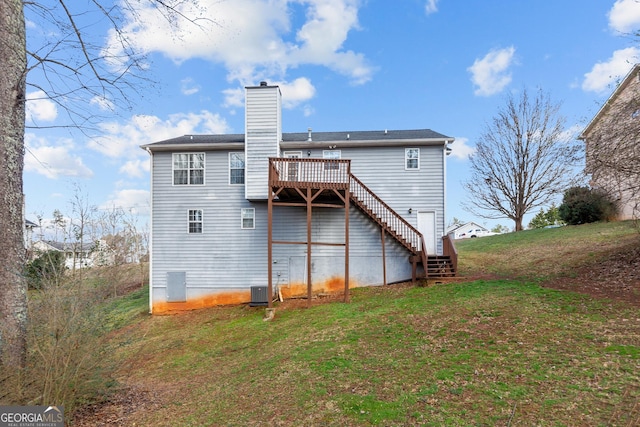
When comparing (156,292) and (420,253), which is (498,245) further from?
(156,292)

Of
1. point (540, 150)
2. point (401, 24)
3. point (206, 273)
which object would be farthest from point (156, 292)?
point (540, 150)

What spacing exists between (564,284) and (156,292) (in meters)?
14.9

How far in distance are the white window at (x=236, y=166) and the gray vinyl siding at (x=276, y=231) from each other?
24cm

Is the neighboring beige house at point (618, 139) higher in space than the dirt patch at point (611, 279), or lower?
higher

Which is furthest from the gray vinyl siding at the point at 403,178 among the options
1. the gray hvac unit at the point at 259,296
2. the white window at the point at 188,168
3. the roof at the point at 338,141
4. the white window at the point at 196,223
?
the gray hvac unit at the point at 259,296

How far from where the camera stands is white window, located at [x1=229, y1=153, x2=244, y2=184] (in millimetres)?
14531

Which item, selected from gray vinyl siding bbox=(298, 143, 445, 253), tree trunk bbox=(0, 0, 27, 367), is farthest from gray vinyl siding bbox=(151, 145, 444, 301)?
tree trunk bbox=(0, 0, 27, 367)

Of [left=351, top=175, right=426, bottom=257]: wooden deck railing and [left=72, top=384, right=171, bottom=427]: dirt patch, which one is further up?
[left=351, top=175, right=426, bottom=257]: wooden deck railing

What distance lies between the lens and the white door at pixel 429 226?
14.3m

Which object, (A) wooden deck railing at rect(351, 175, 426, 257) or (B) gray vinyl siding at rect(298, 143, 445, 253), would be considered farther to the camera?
(B) gray vinyl siding at rect(298, 143, 445, 253)

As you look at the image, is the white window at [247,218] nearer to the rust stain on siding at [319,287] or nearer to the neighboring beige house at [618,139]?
the rust stain on siding at [319,287]

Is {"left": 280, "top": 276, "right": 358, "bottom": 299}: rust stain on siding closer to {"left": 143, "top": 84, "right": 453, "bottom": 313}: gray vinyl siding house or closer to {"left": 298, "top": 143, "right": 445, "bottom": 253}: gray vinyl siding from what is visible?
{"left": 143, "top": 84, "right": 453, "bottom": 313}: gray vinyl siding house

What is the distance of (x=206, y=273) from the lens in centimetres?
1441

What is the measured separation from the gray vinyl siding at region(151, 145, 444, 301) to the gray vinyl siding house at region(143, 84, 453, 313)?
4 centimetres
